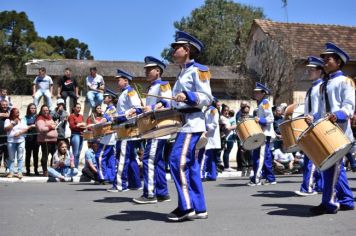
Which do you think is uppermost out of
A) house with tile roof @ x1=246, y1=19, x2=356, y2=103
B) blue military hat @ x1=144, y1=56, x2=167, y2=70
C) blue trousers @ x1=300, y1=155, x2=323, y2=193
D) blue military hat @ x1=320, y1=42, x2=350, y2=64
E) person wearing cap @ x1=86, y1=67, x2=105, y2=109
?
house with tile roof @ x1=246, y1=19, x2=356, y2=103

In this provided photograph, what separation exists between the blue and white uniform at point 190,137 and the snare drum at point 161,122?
94mm

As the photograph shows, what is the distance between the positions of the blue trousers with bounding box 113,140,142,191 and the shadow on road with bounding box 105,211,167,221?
256 cm

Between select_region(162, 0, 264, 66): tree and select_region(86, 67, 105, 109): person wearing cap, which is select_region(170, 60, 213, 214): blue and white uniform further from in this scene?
select_region(162, 0, 264, 66): tree

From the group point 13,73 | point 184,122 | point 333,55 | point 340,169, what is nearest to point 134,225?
point 184,122

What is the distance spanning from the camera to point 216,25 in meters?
57.2

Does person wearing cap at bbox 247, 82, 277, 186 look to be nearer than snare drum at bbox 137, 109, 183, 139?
No

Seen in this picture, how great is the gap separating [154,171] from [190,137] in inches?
83.9

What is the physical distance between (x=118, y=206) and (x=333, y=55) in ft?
12.3

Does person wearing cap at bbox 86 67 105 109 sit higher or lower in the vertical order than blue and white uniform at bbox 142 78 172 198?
higher

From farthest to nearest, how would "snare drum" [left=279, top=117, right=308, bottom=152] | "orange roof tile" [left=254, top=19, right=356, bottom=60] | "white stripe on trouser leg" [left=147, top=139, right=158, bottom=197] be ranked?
"orange roof tile" [left=254, top=19, right=356, bottom=60]
"white stripe on trouser leg" [left=147, top=139, right=158, bottom=197]
"snare drum" [left=279, top=117, right=308, bottom=152]

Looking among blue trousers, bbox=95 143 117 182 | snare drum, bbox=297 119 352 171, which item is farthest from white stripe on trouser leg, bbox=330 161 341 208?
blue trousers, bbox=95 143 117 182

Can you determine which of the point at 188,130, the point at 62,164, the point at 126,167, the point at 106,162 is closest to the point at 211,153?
the point at 106,162

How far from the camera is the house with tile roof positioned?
1081 inches

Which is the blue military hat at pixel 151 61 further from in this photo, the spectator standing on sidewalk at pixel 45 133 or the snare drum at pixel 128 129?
the spectator standing on sidewalk at pixel 45 133
